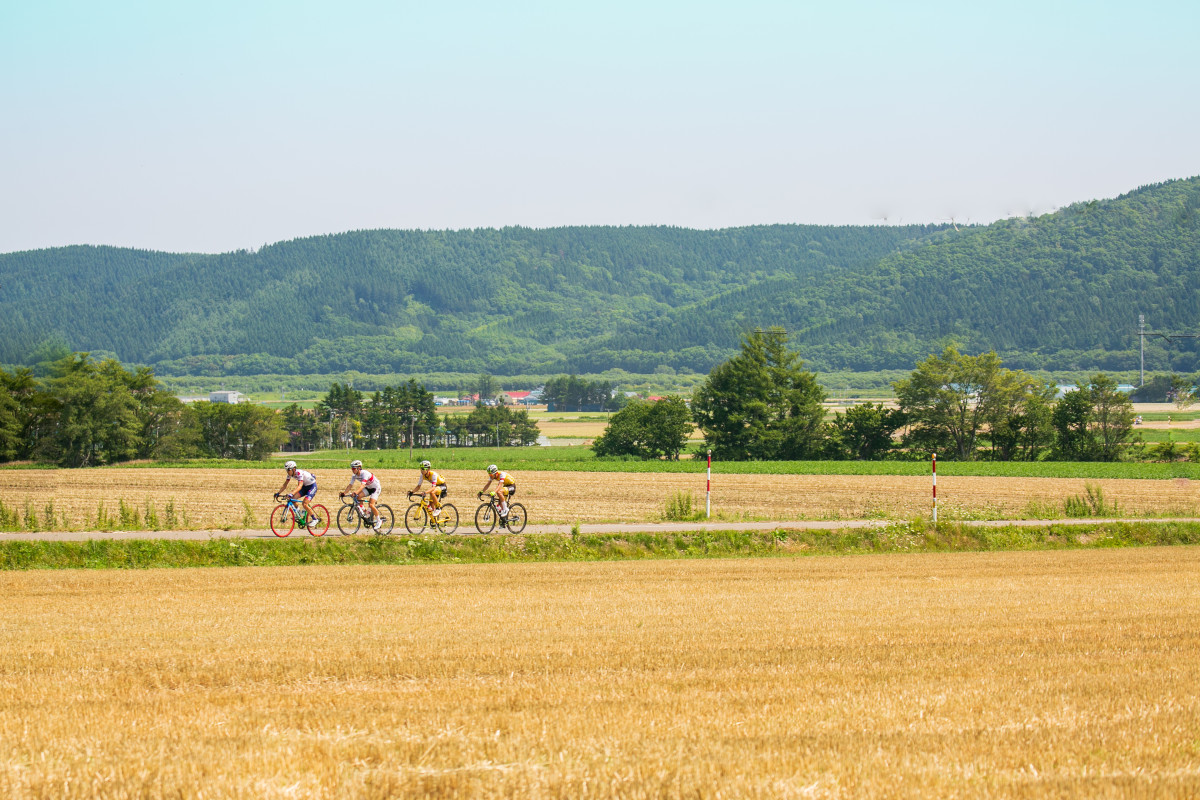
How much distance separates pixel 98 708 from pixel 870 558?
1576 cm

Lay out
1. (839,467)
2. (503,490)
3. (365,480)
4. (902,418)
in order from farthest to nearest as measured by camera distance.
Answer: (902,418), (839,467), (503,490), (365,480)

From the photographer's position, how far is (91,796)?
15.8 feet

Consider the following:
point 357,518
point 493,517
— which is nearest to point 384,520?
point 357,518

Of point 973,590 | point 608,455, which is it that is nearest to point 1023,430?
point 608,455

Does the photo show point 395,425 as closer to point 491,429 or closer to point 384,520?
point 491,429

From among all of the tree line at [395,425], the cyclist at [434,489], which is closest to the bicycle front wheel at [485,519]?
the cyclist at [434,489]

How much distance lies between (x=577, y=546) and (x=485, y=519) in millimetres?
3830

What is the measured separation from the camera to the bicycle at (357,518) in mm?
22812

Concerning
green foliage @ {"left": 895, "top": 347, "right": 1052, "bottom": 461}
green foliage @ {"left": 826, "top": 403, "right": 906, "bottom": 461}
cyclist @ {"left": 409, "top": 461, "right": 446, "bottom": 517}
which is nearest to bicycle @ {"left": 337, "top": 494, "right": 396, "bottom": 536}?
cyclist @ {"left": 409, "top": 461, "right": 446, "bottom": 517}

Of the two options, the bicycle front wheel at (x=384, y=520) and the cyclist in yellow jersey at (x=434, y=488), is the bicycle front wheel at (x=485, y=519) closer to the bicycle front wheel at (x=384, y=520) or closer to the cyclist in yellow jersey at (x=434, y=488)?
the cyclist in yellow jersey at (x=434, y=488)

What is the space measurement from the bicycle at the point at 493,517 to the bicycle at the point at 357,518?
206 cm

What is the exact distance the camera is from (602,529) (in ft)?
73.7

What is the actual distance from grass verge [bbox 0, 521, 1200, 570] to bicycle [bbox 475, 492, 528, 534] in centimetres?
232

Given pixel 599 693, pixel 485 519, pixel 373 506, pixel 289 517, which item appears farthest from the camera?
pixel 485 519
